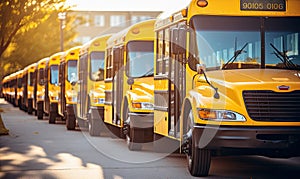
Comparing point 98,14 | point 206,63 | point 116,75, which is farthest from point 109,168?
point 98,14

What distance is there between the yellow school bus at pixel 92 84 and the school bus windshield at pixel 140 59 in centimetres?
345

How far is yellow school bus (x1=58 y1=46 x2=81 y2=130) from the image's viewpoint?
22859mm

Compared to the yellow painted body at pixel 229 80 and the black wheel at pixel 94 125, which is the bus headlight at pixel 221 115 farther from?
the black wheel at pixel 94 125

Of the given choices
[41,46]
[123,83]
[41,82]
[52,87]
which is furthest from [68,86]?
[41,46]

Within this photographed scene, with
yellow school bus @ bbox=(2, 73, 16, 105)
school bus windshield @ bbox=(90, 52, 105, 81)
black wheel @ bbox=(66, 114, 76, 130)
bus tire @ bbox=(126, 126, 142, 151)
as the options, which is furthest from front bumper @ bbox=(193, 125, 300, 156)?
yellow school bus @ bbox=(2, 73, 16, 105)

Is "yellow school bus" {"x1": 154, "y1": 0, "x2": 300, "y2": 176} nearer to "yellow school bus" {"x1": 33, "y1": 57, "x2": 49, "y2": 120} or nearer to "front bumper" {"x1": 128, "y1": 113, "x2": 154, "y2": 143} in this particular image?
"front bumper" {"x1": 128, "y1": 113, "x2": 154, "y2": 143}

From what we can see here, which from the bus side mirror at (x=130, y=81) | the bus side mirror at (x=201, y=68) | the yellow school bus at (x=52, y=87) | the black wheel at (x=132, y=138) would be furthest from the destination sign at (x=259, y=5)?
the yellow school bus at (x=52, y=87)

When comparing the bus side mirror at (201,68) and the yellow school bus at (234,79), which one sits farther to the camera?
the bus side mirror at (201,68)

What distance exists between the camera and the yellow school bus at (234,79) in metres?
10.1

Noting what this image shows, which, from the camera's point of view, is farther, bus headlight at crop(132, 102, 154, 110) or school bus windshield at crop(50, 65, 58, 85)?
school bus windshield at crop(50, 65, 58, 85)

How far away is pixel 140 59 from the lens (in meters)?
16.3

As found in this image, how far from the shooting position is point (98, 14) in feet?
335

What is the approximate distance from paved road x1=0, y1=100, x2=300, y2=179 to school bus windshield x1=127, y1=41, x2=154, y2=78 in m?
1.57

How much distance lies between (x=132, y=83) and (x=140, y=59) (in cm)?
79
